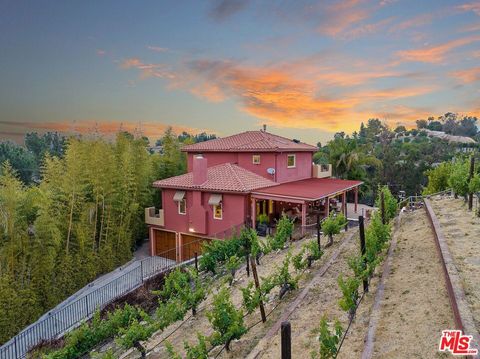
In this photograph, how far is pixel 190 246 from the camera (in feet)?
57.1

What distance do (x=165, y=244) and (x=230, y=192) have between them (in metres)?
5.49

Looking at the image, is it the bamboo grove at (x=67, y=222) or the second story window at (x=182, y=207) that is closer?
the bamboo grove at (x=67, y=222)

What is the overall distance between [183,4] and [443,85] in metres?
17.3

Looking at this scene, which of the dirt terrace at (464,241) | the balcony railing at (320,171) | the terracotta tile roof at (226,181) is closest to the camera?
the dirt terrace at (464,241)

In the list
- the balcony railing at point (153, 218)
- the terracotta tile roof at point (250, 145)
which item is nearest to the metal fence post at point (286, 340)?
the terracotta tile roof at point (250, 145)

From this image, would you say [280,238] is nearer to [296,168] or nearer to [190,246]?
[190,246]

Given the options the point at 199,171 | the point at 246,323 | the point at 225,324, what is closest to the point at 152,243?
the point at 199,171

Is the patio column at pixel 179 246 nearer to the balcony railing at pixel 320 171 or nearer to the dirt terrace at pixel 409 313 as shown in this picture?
the balcony railing at pixel 320 171

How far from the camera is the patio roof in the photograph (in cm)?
1509

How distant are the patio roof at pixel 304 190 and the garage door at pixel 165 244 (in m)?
5.73

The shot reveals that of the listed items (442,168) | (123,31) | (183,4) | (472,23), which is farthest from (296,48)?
(442,168)

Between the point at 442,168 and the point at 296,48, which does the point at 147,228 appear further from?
the point at 442,168

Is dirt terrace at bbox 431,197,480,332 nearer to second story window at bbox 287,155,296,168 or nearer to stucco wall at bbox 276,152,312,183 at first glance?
stucco wall at bbox 276,152,312,183

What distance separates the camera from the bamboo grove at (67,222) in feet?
37.4
